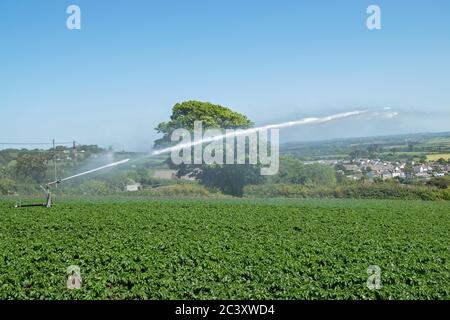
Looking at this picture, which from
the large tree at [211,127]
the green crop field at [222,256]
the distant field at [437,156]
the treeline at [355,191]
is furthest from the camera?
the distant field at [437,156]

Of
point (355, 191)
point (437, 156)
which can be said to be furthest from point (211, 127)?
point (437, 156)

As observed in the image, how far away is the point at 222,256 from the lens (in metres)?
14.2

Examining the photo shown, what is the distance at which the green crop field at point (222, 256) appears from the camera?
11.1 m

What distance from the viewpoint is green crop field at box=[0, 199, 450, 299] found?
36.4 ft

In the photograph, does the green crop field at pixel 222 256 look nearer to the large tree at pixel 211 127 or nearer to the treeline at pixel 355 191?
the treeline at pixel 355 191

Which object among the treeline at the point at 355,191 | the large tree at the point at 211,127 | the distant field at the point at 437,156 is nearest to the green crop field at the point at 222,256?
the treeline at the point at 355,191

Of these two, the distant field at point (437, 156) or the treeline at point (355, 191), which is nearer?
the treeline at point (355, 191)

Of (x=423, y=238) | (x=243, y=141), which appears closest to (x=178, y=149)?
(x=243, y=141)

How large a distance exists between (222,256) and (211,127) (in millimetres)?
33149

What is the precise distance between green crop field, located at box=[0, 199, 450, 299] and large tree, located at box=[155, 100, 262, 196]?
64.1 ft

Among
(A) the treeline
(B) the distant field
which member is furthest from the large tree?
(B) the distant field

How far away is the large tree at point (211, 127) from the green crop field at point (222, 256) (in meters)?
19.5

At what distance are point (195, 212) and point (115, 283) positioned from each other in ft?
51.1

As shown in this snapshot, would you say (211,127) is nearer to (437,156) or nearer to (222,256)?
(437,156)
